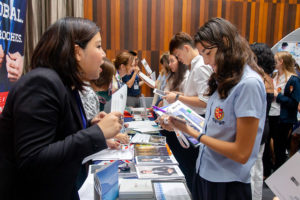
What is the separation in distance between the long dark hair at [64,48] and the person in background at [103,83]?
4.18ft

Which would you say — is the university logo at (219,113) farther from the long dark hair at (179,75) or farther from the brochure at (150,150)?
the long dark hair at (179,75)

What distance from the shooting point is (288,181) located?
927 mm

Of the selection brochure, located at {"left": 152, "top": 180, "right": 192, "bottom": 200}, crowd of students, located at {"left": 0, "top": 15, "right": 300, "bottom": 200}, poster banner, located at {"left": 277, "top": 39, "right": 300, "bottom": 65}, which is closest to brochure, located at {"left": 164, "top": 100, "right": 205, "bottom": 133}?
crowd of students, located at {"left": 0, "top": 15, "right": 300, "bottom": 200}

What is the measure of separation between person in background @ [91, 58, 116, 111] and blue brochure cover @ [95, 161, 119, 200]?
1.17 m

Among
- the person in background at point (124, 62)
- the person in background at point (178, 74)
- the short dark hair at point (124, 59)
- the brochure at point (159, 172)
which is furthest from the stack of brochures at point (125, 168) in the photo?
the short dark hair at point (124, 59)

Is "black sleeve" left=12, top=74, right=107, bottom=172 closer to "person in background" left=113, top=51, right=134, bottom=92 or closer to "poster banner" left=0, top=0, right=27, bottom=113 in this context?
"poster banner" left=0, top=0, right=27, bottom=113

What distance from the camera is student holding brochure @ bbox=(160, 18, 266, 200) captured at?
40.8 inches

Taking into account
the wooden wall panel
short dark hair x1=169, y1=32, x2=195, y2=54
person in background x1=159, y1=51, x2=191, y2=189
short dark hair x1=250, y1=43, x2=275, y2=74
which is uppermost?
the wooden wall panel

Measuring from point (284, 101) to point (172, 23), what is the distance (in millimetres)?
2580

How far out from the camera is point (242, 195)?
1147 mm

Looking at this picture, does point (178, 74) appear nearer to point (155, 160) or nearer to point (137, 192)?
point (155, 160)

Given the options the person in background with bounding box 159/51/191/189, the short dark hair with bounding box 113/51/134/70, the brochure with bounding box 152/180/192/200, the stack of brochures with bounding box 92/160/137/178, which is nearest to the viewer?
the brochure with bounding box 152/180/192/200

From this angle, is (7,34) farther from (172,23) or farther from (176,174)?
(172,23)

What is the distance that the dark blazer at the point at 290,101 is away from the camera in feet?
11.1
